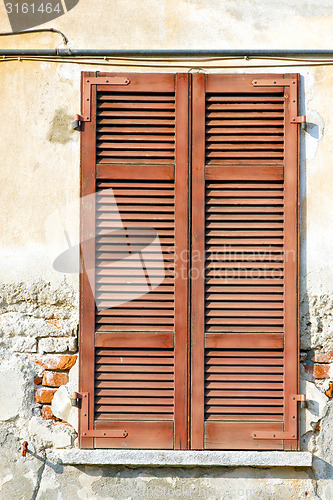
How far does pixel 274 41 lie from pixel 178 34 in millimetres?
566

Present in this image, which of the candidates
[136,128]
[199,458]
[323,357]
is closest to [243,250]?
[323,357]

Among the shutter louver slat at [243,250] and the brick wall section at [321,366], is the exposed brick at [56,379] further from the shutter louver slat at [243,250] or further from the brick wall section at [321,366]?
the brick wall section at [321,366]

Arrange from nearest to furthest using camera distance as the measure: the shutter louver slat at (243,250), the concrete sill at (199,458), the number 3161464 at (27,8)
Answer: the concrete sill at (199,458) → the shutter louver slat at (243,250) → the number 3161464 at (27,8)

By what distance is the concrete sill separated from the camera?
120 inches

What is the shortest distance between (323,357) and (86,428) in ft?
4.55

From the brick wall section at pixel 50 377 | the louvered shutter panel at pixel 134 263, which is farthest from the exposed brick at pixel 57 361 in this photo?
the louvered shutter panel at pixel 134 263

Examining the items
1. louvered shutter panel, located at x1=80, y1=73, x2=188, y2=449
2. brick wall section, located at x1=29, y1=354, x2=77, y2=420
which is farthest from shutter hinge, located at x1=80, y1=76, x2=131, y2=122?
brick wall section, located at x1=29, y1=354, x2=77, y2=420

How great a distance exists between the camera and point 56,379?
3.22 metres

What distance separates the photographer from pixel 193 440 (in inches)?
122

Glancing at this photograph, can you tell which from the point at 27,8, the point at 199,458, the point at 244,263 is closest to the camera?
the point at 199,458

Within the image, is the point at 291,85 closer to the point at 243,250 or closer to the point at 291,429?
the point at 243,250

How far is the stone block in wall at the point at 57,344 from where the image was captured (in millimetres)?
3227

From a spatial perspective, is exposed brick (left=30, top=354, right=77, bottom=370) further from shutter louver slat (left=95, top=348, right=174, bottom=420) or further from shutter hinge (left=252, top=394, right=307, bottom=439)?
shutter hinge (left=252, top=394, right=307, bottom=439)

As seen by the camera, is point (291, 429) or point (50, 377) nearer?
point (291, 429)
